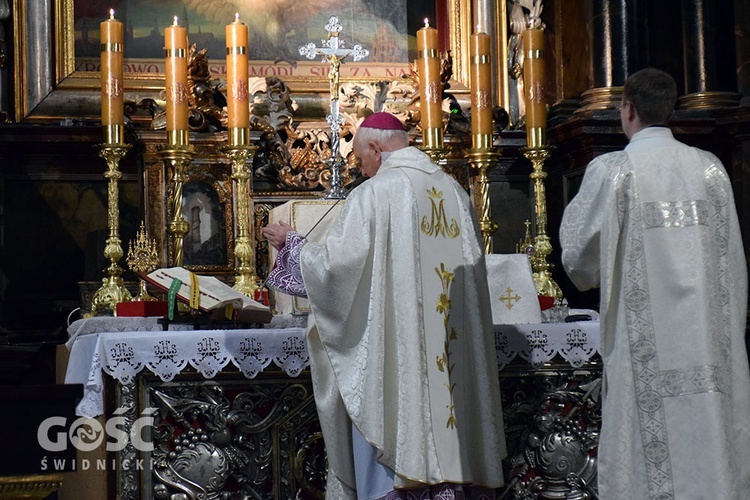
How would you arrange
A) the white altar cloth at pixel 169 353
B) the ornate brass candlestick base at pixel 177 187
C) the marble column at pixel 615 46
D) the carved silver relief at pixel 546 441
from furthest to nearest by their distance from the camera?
the marble column at pixel 615 46, the ornate brass candlestick base at pixel 177 187, the carved silver relief at pixel 546 441, the white altar cloth at pixel 169 353

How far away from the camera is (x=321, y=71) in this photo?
25.1 feet

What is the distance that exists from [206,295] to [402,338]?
99cm

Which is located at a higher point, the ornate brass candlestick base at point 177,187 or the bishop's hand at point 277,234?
the ornate brass candlestick base at point 177,187

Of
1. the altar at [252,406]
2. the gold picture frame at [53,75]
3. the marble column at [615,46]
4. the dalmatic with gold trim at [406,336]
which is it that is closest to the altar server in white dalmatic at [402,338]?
the dalmatic with gold trim at [406,336]

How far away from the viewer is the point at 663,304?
177 inches

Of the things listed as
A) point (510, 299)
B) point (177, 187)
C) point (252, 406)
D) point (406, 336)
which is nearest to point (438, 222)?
point (406, 336)

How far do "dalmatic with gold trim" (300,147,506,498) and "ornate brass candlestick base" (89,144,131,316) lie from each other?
4.44 feet

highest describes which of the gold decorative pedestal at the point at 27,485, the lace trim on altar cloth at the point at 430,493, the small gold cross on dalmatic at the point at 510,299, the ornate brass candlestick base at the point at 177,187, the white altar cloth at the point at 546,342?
the ornate brass candlestick base at the point at 177,187

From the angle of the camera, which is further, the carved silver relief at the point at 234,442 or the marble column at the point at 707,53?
the marble column at the point at 707,53

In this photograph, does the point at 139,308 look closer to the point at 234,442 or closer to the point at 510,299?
the point at 234,442

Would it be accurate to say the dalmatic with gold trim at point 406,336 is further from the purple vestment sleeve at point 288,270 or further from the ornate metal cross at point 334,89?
the ornate metal cross at point 334,89

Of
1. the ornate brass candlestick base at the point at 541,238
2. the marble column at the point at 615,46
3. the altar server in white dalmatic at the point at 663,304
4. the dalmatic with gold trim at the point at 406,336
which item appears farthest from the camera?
the marble column at the point at 615,46

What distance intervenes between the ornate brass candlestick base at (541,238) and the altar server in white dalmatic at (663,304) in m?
1.84

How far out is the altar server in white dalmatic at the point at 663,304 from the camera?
441cm
